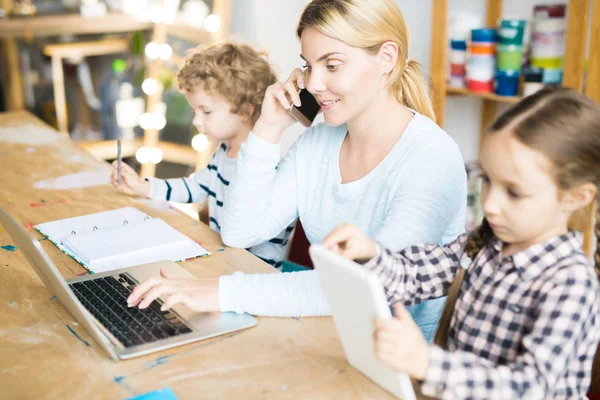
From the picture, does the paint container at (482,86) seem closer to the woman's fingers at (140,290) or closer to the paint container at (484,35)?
the paint container at (484,35)

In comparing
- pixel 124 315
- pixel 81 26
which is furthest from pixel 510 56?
pixel 81 26

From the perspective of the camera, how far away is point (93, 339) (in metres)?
1.10

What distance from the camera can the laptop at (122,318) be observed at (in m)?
1.07

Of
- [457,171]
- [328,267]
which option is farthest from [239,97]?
[328,267]

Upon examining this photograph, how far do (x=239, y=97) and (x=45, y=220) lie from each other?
557 millimetres

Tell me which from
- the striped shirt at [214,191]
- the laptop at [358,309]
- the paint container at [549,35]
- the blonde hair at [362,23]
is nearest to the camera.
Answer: the laptop at [358,309]

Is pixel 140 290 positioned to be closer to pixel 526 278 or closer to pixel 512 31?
pixel 526 278

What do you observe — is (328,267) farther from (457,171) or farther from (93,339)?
(457,171)

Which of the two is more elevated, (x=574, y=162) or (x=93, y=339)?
(x=574, y=162)

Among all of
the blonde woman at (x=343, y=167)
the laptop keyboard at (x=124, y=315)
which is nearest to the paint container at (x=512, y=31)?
the blonde woman at (x=343, y=167)

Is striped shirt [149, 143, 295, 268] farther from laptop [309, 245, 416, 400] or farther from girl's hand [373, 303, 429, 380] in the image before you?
girl's hand [373, 303, 429, 380]

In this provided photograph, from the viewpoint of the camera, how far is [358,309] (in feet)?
2.79

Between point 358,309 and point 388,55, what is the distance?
0.67 m

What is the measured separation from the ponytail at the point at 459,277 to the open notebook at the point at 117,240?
0.57m
